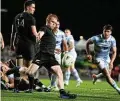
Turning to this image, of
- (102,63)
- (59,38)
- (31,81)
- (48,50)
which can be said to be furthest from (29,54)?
(59,38)

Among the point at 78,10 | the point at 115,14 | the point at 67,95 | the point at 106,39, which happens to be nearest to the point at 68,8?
the point at 78,10

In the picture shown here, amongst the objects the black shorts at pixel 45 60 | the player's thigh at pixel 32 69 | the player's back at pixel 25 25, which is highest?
the player's back at pixel 25 25

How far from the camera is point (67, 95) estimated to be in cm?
1270

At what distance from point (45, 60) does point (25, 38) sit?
59.2 inches

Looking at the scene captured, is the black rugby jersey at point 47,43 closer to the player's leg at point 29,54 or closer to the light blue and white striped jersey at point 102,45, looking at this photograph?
the player's leg at point 29,54

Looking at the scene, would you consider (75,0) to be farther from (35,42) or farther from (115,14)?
(35,42)

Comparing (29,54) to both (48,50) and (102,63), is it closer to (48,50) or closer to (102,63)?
(48,50)

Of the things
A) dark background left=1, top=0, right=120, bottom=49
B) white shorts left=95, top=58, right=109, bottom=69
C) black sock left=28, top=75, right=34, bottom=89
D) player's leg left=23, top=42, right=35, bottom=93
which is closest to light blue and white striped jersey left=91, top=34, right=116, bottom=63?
white shorts left=95, top=58, right=109, bottom=69

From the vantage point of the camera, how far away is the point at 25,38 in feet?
48.1

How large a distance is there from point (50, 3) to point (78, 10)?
2.21 meters

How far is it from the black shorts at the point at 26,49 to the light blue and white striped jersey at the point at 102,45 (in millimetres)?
1713

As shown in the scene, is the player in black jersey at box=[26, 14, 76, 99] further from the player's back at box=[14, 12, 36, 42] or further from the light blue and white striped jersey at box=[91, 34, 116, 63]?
the light blue and white striped jersey at box=[91, 34, 116, 63]

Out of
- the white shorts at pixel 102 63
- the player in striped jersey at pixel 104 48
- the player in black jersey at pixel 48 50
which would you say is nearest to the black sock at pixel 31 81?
the player in black jersey at pixel 48 50

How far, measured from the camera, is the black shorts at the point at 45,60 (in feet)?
43.4
